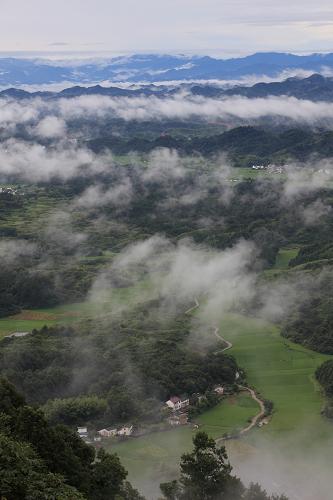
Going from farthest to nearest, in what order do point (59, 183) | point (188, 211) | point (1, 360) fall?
point (59, 183) → point (188, 211) → point (1, 360)

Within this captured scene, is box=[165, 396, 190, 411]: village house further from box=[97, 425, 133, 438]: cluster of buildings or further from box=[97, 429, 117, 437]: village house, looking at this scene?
box=[97, 429, 117, 437]: village house

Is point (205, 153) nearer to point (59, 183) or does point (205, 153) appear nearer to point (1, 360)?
point (59, 183)

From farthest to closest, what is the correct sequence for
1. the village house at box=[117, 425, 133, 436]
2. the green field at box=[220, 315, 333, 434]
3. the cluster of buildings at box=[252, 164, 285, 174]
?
the cluster of buildings at box=[252, 164, 285, 174] < the green field at box=[220, 315, 333, 434] < the village house at box=[117, 425, 133, 436]

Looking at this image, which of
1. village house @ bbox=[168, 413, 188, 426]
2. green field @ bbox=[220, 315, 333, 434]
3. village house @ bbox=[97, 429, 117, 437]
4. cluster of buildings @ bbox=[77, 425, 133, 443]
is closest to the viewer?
cluster of buildings @ bbox=[77, 425, 133, 443]

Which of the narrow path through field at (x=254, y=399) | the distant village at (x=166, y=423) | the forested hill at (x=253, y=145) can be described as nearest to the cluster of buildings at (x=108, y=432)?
the distant village at (x=166, y=423)

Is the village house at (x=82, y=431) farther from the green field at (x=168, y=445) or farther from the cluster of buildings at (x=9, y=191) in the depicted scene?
the cluster of buildings at (x=9, y=191)

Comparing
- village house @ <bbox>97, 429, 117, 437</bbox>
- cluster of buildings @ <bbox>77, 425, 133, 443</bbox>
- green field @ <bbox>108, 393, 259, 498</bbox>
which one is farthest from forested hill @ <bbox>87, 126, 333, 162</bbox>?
village house @ <bbox>97, 429, 117, 437</bbox>

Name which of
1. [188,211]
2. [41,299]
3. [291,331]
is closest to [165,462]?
[291,331]
